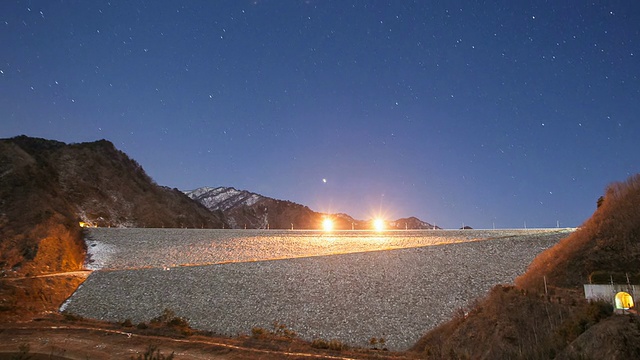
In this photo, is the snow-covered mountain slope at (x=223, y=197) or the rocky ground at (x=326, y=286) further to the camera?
the snow-covered mountain slope at (x=223, y=197)

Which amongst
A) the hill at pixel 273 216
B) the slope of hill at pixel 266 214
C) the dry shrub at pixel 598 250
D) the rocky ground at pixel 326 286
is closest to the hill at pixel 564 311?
the dry shrub at pixel 598 250

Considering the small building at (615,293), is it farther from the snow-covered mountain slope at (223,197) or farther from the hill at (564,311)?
the snow-covered mountain slope at (223,197)

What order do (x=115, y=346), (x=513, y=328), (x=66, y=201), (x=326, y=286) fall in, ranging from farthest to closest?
(x=66, y=201), (x=326, y=286), (x=115, y=346), (x=513, y=328)

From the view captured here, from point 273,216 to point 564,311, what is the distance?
78.9 m

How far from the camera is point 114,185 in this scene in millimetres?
53062

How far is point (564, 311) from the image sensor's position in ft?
38.9

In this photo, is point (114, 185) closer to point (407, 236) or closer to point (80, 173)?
point (80, 173)

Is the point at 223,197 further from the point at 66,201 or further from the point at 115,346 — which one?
the point at 115,346

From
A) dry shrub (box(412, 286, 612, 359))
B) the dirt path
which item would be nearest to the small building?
dry shrub (box(412, 286, 612, 359))

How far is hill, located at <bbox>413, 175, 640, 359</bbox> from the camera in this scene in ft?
26.2

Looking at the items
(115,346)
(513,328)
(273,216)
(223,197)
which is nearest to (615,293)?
(513,328)

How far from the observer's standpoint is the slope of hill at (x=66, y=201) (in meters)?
26.0

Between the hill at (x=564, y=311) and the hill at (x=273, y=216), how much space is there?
57.9m

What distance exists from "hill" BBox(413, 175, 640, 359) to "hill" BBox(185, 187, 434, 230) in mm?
57852
